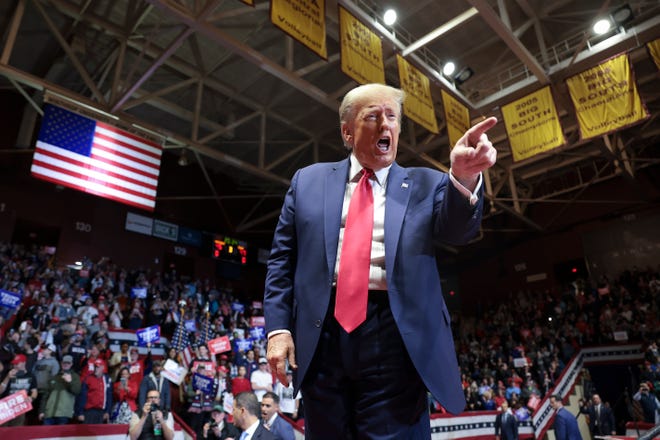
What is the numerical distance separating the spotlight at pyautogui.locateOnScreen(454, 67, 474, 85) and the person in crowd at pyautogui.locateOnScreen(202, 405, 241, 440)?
906cm

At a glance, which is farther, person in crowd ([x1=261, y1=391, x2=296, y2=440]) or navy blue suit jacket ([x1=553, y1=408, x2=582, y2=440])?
navy blue suit jacket ([x1=553, y1=408, x2=582, y2=440])

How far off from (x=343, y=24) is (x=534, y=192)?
15152 millimetres

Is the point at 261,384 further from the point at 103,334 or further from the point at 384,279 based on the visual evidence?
the point at 384,279

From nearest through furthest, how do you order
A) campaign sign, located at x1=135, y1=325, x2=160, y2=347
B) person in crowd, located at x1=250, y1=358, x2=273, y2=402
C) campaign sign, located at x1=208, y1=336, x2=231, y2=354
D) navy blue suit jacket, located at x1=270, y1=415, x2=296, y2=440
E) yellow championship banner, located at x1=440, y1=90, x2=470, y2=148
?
1. navy blue suit jacket, located at x1=270, y1=415, x2=296, y2=440
2. person in crowd, located at x1=250, y1=358, x2=273, y2=402
3. campaign sign, located at x1=208, y1=336, x2=231, y2=354
4. campaign sign, located at x1=135, y1=325, x2=160, y2=347
5. yellow championship banner, located at x1=440, y1=90, x2=470, y2=148

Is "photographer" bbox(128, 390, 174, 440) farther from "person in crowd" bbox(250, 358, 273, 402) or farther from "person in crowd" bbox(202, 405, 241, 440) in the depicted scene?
"person in crowd" bbox(250, 358, 273, 402)

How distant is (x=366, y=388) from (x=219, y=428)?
675 cm

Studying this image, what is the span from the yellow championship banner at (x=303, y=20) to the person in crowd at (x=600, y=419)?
34.7ft

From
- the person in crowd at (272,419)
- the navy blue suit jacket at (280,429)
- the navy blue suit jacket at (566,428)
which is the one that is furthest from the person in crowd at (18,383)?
the navy blue suit jacket at (566,428)

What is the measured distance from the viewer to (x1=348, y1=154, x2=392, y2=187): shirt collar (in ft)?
5.22

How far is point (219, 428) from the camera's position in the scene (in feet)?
23.5

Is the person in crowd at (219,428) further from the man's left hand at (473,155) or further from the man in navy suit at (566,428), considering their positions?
→ the man's left hand at (473,155)

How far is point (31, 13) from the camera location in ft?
33.3

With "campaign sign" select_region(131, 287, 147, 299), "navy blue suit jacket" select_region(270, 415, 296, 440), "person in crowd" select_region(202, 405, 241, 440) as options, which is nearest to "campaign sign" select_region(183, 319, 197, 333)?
"campaign sign" select_region(131, 287, 147, 299)

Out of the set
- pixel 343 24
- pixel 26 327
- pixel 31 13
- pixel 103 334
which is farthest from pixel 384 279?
pixel 31 13
